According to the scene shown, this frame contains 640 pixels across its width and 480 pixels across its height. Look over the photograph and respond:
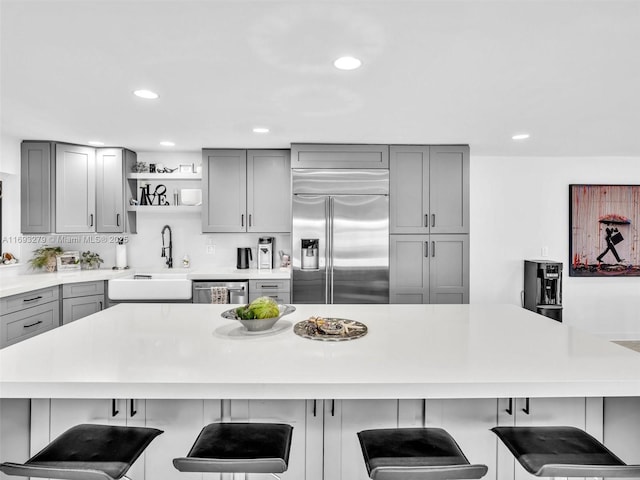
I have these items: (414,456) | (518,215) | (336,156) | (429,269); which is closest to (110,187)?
(336,156)

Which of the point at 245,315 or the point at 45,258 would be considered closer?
the point at 245,315

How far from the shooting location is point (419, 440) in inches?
53.5

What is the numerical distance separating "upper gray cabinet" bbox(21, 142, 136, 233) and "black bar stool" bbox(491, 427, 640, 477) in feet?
14.0

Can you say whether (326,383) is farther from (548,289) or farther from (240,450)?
(548,289)

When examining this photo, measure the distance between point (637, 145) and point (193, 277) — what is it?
4944 mm

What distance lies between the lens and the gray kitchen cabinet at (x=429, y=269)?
4.21 meters

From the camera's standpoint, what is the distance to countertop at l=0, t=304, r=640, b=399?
1.26 meters

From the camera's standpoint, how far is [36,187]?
404 centimetres

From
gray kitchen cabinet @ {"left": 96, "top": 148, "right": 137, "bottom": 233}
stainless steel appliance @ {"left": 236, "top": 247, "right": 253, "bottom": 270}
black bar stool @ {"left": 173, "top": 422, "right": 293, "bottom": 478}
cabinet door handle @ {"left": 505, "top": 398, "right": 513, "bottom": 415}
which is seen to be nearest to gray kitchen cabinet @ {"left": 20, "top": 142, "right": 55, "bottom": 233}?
gray kitchen cabinet @ {"left": 96, "top": 148, "right": 137, "bottom": 233}

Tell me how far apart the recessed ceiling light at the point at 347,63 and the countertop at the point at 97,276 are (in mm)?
2451

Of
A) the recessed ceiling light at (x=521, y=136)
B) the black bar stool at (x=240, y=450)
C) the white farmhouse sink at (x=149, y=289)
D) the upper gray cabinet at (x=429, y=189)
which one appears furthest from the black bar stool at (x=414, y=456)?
the recessed ceiling light at (x=521, y=136)

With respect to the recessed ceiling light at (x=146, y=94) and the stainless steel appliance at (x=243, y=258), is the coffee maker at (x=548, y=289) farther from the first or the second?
the recessed ceiling light at (x=146, y=94)

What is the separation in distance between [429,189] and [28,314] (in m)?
3.98

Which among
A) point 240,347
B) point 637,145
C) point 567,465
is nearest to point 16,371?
point 240,347
